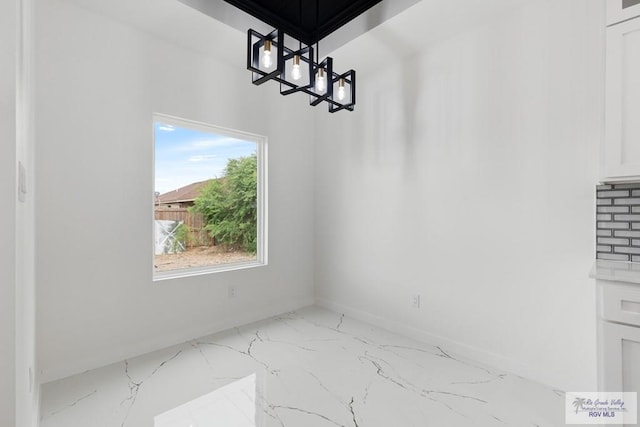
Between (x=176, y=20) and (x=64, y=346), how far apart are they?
2.56 metres

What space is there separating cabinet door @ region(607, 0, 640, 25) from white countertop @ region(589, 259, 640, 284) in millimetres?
1315

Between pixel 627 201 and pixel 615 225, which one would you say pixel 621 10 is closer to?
pixel 627 201

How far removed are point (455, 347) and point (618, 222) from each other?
1.45m

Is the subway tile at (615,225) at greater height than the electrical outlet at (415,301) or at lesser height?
greater

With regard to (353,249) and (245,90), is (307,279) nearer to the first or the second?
(353,249)

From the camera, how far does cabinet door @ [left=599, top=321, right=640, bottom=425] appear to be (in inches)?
56.0

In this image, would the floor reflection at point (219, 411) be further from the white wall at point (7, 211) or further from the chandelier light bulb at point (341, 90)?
the chandelier light bulb at point (341, 90)

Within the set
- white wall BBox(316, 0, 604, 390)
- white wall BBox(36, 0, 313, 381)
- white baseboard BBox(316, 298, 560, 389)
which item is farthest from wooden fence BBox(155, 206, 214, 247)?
white baseboard BBox(316, 298, 560, 389)

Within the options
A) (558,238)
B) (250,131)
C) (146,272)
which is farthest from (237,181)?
(558,238)

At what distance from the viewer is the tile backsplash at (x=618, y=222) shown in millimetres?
1846

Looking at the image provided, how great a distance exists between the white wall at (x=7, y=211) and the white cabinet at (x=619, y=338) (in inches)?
88.6

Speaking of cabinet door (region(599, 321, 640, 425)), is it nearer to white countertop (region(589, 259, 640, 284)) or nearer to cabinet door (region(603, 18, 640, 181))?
white countertop (region(589, 259, 640, 284))

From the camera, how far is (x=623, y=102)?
5.36ft

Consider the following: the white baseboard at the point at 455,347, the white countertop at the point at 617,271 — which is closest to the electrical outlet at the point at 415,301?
the white baseboard at the point at 455,347
